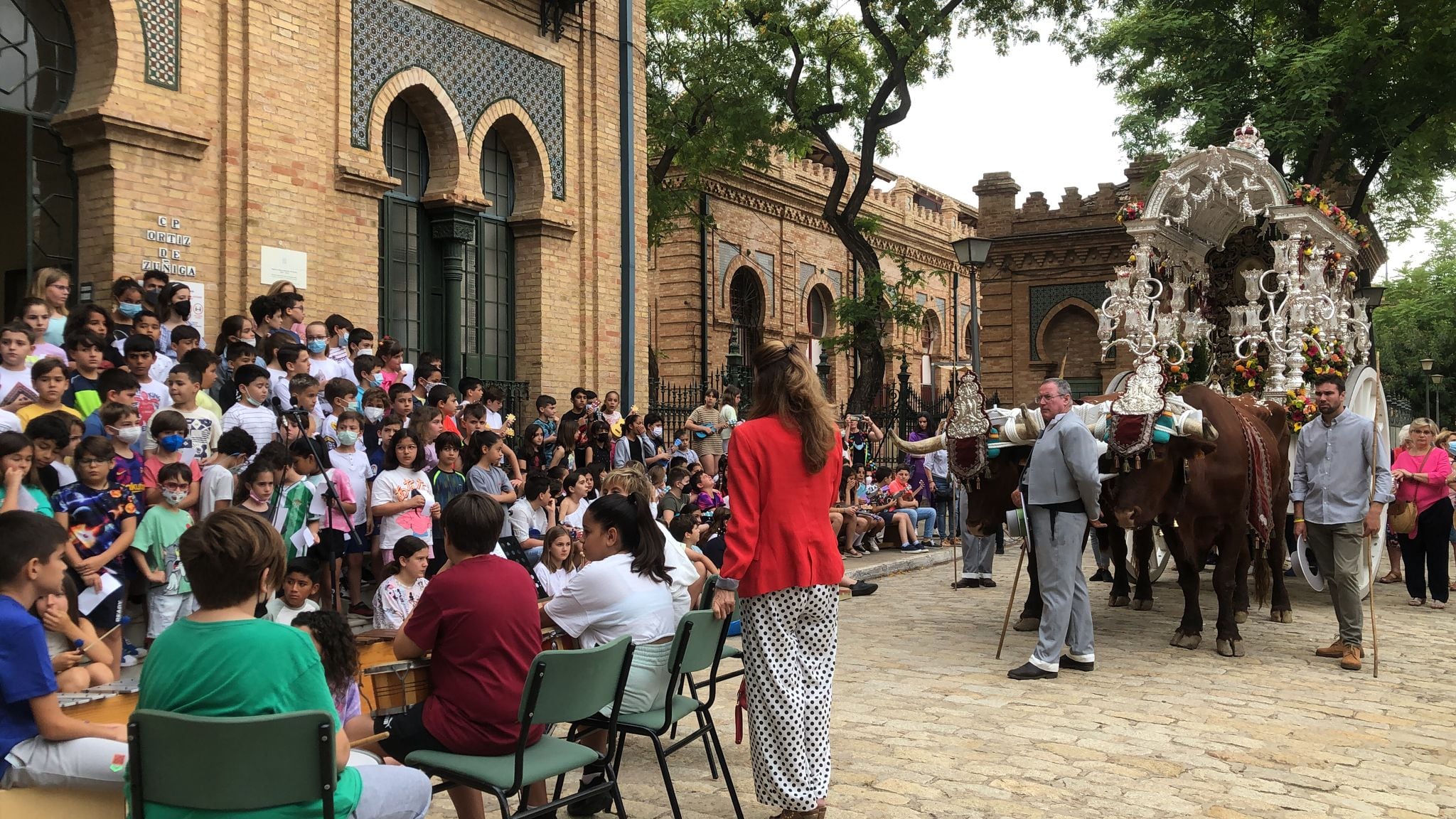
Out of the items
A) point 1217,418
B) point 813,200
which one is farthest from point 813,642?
point 813,200

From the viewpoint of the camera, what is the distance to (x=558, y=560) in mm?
8367

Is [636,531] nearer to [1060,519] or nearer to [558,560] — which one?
[558,560]

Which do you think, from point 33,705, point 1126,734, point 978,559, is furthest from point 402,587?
point 978,559

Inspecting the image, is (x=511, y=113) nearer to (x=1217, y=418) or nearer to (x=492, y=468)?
(x=492, y=468)

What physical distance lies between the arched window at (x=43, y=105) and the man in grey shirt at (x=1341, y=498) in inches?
431

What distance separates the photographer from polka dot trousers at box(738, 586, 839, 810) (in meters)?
5.09

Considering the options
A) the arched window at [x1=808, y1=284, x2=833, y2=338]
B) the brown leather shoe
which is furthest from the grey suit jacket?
the arched window at [x1=808, y1=284, x2=833, y2=338]

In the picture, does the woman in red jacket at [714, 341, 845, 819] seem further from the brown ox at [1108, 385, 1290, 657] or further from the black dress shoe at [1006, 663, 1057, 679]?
the brown ox at [1108, 385, 1290, 657]

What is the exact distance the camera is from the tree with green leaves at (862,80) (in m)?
22.7

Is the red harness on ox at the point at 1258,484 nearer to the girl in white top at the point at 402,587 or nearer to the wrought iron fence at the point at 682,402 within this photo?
the girl in white top at the point at 402,587

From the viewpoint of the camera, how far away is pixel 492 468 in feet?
33.3

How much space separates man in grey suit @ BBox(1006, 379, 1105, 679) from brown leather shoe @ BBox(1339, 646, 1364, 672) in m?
1.97

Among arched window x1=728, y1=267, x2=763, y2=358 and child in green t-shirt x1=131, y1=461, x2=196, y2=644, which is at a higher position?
arched window x1=728, y1=267, x2=763, y2=358

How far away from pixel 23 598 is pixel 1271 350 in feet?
39.8
